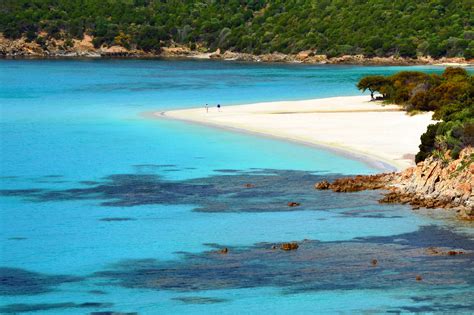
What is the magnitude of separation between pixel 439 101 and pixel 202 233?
31355mm

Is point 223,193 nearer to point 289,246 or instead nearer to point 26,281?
point 289,246

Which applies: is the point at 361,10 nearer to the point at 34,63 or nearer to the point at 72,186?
the point at 34,63

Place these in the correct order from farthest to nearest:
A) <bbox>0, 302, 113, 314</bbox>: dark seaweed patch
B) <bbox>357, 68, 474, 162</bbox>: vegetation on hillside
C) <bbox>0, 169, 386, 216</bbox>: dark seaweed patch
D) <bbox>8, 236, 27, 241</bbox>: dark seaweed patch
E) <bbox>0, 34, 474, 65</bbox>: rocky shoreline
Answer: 1. <bbox>0, 34, 474, 65</bbox>: rocky shoreline
2. <bbox>357, 68, 474, 162</bbox>: vegetation on hillside
3. <bbox>0, 169, 386, 216</bbox>: dark seaweed patch
4. <bbox>8, 236, 27, 241</bbox>: dark seaweed patch
5. <bbox>0, 302, 113, 314</bbox>: dark seaweed patch

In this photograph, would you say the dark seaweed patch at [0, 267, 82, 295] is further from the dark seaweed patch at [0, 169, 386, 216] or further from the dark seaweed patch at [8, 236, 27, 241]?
the dark seaweed patch at [0, 169, 386, 216]

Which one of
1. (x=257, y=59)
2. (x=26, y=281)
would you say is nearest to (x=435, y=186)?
(x=26, y=281)

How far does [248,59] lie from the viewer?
167250mm

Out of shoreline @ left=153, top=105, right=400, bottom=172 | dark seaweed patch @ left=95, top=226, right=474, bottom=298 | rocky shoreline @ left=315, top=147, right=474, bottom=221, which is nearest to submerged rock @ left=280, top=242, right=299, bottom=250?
dark seaweed patch @ left=95, top=226, right=474, bottom=298

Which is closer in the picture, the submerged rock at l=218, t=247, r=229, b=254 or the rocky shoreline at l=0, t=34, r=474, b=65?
the submerged rock at l=218, t=247, r=229, b=254

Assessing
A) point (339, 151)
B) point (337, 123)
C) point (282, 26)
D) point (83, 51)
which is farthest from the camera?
point (83, 51)

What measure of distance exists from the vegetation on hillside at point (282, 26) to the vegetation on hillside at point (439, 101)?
73515 millimetres

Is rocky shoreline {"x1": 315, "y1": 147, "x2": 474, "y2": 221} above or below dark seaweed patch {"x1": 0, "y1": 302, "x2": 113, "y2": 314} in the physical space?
above

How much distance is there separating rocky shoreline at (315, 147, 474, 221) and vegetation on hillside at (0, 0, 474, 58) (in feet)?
364

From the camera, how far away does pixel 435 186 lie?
108 ft

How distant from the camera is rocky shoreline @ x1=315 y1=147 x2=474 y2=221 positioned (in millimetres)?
31719
